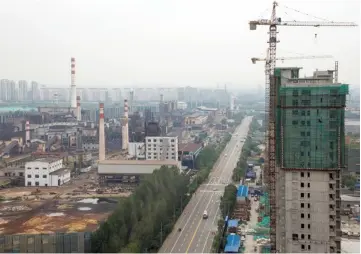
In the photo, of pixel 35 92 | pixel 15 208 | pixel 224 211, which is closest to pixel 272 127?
pixel 224 211

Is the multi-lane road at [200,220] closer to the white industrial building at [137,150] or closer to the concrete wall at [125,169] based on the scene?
the concrete wall at [125,169]

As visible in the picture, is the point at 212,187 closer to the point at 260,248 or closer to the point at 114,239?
the point at 260,248

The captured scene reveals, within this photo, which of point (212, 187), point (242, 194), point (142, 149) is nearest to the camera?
point (242, 194)

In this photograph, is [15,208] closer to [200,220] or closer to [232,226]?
[200,220]

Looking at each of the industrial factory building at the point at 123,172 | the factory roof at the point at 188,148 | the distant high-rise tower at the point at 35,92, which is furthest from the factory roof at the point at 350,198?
the distant high-rise tower at the point at 35,92

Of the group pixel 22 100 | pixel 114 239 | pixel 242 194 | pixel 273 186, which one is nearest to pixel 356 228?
pixel 242 194

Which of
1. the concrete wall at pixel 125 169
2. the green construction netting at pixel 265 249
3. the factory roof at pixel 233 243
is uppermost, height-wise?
the concrete wall at pixel 125 169
